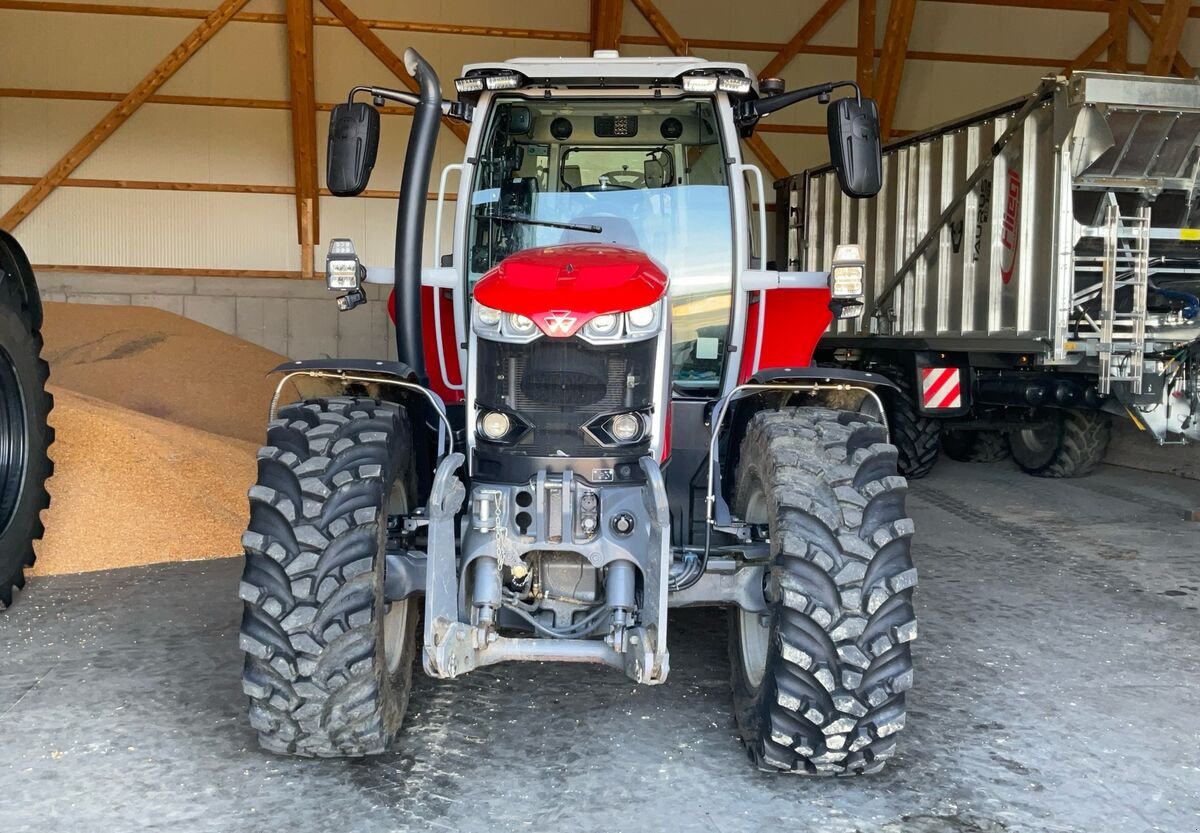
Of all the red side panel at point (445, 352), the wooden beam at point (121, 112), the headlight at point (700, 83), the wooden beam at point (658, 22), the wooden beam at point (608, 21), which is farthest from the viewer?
the wooden beam at point (658, 22)

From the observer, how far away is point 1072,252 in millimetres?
7316

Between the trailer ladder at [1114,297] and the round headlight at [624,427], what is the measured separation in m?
5.01

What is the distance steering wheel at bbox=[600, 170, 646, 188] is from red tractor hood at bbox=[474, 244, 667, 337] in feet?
2.74

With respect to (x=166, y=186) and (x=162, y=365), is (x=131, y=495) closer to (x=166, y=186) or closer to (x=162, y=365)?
(x=162, y=365)

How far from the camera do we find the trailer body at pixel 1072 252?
7.20m

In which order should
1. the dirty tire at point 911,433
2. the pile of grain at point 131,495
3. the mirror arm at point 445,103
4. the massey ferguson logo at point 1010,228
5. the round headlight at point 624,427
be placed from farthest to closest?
the dirty tire at point 911,433 → the massey ferguson logo at point 1010,228 → the pile of grain at point 131,495 → the mirror arm at point 445,103 → the round headlight at point 624,427

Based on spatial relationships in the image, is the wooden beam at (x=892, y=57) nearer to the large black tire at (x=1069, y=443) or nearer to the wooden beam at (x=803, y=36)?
the wooden beam at (x=803, y=36)

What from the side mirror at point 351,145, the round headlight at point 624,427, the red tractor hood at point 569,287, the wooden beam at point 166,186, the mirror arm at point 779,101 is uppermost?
the wooden beam at point 166,186

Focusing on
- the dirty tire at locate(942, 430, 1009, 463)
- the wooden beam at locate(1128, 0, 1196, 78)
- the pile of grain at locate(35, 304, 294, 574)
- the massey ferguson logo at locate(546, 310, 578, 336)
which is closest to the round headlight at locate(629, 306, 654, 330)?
the massey ferguson logo at locate(546, 310, 578, 336)

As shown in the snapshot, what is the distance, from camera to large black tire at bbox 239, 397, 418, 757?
10.2 feet

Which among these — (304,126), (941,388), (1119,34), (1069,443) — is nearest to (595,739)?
(941,388)

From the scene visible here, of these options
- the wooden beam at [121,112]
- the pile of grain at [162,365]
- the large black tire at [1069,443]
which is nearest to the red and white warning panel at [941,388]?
the large black tire at [1069,443]

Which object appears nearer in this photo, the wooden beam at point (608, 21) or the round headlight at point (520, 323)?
the round headlight at point (520, 323)

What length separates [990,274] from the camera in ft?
26.9
